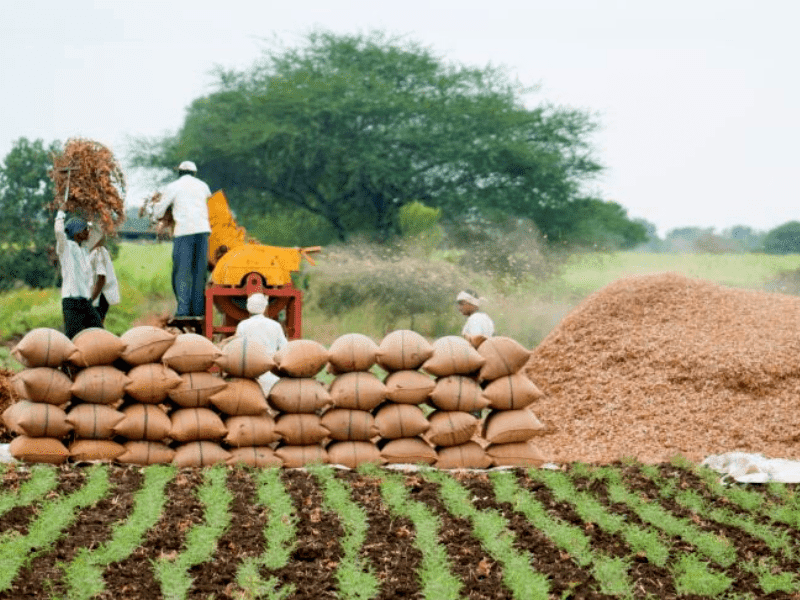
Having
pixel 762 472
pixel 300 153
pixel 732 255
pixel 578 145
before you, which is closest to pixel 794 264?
pixel 732 255

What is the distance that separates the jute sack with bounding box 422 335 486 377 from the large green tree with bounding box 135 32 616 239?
2045 cm

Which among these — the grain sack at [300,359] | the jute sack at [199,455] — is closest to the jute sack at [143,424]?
the jute sack at [199,455]

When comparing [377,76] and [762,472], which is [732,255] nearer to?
[377,76]

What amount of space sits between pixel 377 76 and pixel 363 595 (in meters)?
25.3

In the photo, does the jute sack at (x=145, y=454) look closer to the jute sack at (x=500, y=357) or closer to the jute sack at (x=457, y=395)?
the jute sack at (x=457, y=395)

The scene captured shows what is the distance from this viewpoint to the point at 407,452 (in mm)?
7789

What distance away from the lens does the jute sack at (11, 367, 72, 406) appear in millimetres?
7531

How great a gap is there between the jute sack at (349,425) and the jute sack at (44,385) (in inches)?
64.3

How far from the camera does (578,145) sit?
2956cm

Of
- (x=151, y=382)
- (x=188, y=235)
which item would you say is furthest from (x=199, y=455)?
(x=188, y=235)

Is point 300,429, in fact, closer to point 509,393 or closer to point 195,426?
point 195,426

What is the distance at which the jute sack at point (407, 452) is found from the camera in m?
7.78

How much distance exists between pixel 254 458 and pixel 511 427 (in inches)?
66.2

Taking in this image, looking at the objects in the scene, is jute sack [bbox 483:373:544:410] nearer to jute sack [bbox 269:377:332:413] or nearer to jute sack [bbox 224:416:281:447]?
jute sack [bbox 269:377:332:413]
